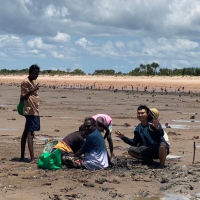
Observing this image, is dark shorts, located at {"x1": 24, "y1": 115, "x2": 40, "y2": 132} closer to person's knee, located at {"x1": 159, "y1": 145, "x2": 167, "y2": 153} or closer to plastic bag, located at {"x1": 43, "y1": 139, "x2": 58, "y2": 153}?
plastic bag, located at {"x1": 43, "y1": 139, "x2": 58, "y2": 153}

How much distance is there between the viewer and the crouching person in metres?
9.09

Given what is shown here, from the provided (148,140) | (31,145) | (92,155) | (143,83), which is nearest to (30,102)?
(31,145)

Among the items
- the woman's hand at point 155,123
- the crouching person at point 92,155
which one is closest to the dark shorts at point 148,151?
the woman's hand at point 155,123

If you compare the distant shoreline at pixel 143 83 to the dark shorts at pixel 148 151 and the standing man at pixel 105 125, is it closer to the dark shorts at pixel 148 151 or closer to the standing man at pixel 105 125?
the standing man at pixel 105 125

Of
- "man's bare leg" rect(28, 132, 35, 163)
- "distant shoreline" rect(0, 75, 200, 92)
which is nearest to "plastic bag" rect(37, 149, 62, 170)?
"man's bare leg" rect(28, 132, 35, 163)

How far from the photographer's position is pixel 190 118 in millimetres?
17484

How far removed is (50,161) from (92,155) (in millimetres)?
694

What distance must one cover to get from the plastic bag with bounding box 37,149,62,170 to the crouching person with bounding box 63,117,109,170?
0.21 m

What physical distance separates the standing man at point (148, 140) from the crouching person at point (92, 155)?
1.71 feet

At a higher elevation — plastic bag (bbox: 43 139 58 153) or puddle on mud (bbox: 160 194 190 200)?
plastic bag (bbox: 43 139 58 153)

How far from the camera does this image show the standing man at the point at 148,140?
31.1 feet

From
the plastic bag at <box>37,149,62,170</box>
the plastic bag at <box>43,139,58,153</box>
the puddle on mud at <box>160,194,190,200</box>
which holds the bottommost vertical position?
the puddle on mud at <box>160,194,190,200</box>

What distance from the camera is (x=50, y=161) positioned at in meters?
9.00

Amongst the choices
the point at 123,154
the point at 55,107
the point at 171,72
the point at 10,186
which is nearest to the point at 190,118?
the point at 55,107
